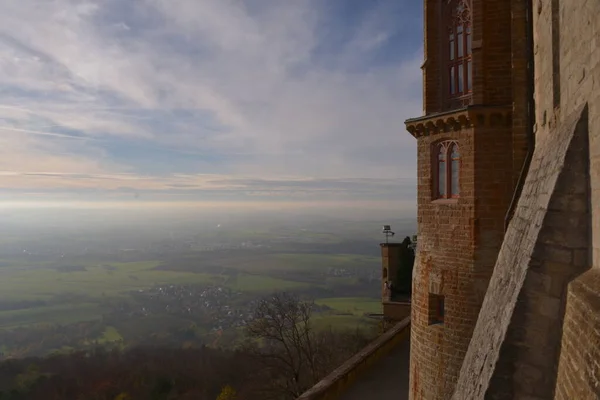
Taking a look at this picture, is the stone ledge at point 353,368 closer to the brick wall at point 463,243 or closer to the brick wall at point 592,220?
the brick wall at point 463,243

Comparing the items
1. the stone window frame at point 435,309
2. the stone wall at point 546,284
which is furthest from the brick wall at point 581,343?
the stone window frame at point 435,309

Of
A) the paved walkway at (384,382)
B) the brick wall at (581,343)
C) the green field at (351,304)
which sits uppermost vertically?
the brick wall at (581,343)

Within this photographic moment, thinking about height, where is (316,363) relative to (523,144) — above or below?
below

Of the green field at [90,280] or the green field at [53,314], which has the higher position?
the green field at [90,280]

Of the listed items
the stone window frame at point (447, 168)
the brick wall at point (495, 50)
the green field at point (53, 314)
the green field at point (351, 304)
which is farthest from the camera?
the green field at point (53, 314)

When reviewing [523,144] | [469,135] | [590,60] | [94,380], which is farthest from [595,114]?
[94,380]

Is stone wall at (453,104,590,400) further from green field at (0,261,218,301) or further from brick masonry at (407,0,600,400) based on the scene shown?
green field at (0,261,218,301)

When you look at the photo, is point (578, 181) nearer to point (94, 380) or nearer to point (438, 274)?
point (438, 274)
